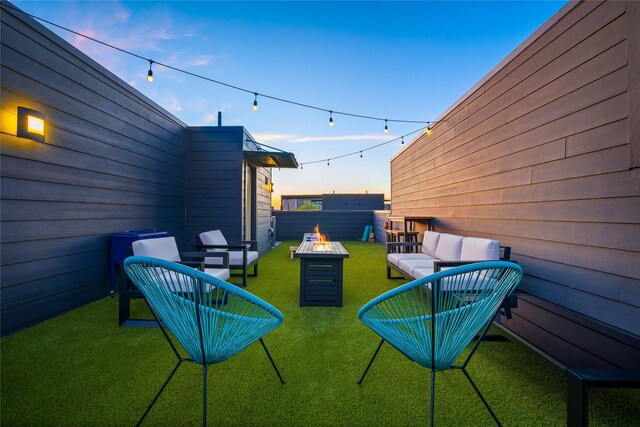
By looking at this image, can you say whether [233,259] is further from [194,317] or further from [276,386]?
[194,317]

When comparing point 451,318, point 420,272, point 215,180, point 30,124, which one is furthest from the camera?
point 215,180

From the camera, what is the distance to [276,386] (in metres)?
1.63

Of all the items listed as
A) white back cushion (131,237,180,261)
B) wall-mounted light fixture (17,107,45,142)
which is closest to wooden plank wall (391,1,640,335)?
white back cushion (131,237,180,261)

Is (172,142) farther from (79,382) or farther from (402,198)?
(402,198)

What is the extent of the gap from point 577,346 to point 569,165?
1428 millimetres

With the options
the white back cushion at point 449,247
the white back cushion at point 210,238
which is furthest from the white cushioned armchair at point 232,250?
the white back cushion at point 449,247

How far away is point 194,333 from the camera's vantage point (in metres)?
1.24

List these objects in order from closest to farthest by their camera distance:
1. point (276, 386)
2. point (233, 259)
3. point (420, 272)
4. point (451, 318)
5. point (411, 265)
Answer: point (451, 318) < point (276, 386) < point (420, 272) < point (411, 265) < point (233, 259)

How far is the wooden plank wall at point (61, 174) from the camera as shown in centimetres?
235

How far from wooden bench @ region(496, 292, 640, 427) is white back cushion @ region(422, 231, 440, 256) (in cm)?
141

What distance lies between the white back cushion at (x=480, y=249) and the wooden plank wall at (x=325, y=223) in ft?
24.5

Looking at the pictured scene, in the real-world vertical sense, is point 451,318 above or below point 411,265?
above

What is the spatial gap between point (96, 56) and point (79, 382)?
3729mm

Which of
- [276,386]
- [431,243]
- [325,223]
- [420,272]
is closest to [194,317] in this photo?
[276,386]
